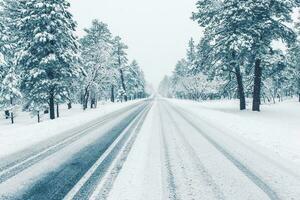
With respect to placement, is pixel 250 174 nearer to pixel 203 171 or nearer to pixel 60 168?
Result: pixel 203 171

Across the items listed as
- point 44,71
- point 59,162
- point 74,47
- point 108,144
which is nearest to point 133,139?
point 108,144

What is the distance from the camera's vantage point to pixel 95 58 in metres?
39.7

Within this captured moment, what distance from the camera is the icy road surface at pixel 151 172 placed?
5168 millimetres

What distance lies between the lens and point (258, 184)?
5.56m

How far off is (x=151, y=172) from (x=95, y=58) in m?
35.0

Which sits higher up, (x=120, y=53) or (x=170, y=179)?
(x=120, y=53)

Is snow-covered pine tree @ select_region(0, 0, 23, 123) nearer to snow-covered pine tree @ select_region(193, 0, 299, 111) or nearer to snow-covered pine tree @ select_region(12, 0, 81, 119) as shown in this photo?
snow-covered pine tree @ select_region(12, 0, 81, 119)

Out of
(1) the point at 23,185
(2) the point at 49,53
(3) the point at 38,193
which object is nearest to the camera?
(3) the point at 38,193

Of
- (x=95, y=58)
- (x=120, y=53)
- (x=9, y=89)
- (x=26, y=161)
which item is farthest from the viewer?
(x=120, y=53)

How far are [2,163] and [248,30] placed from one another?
18829mm

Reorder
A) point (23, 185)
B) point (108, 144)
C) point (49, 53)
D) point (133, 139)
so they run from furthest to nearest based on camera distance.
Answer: point (49, 53) < point (133, 139) < point (108, 144) < point (23, 185)

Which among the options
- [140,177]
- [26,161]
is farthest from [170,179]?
[26,161]

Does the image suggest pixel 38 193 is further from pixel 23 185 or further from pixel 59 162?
pixel 59 162

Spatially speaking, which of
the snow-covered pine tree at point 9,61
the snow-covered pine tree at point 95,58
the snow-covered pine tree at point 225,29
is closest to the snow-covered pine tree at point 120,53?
the snow-covered pine tree at point 95,58
